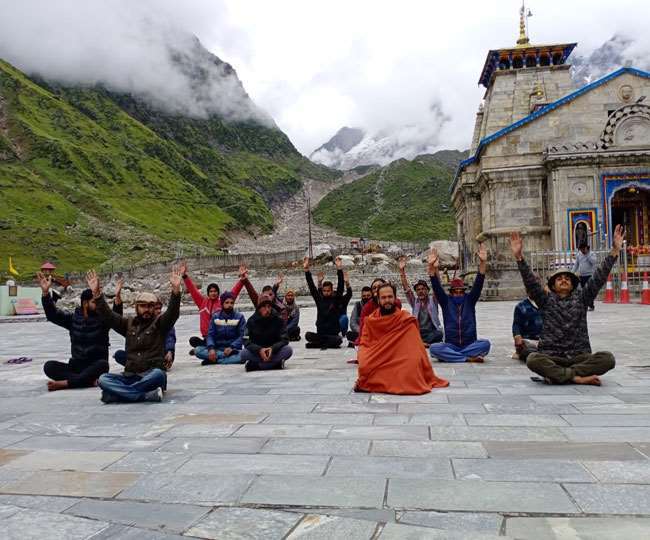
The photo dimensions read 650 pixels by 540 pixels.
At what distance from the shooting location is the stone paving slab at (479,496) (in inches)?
119

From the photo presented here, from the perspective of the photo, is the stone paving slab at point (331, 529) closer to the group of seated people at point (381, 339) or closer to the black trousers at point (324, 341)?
the group of seated people at point (381, 339)

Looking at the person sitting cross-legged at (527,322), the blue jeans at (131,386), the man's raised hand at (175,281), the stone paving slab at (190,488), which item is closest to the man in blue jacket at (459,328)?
the person sitting cross-legged at (527,322)

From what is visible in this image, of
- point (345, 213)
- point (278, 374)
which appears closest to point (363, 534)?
point (278, 374)

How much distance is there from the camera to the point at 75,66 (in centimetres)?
11344

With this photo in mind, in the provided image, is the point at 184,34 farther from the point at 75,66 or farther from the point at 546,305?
the point at 546,305

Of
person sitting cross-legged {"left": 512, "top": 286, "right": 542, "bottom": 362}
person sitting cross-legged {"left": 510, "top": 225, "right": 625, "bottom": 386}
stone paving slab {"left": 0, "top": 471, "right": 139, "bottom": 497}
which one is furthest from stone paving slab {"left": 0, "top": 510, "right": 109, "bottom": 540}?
person sitting cross-legged {"left": 512, "top": 286, "right": 542, "bottom": 362}

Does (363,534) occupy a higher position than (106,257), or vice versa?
(106,257)

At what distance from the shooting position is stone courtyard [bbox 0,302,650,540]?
2.91m

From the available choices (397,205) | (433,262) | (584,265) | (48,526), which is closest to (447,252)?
(584,265)

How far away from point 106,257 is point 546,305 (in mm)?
59694

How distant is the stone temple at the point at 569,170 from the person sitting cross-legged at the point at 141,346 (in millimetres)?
18546

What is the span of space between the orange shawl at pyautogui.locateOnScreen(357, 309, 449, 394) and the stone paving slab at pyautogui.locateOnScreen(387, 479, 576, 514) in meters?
2.89

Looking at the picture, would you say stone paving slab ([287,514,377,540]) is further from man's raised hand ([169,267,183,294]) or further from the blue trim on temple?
the blue trim on temple

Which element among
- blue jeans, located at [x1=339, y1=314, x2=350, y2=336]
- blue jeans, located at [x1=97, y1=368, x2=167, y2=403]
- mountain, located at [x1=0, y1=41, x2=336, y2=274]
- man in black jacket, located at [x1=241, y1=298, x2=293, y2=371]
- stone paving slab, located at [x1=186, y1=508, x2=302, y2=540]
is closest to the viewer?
stone paving slab, located at [x1=186, y1=508, x2=302, y2=540]
